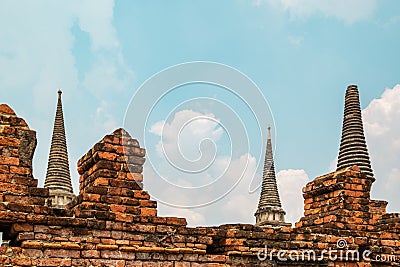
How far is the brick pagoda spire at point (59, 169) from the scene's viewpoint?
26.9 metres

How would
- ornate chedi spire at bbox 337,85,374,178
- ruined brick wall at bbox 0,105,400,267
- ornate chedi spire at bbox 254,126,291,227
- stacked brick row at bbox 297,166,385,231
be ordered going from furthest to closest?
1. ornate chedi spire at bbox 254,126,291,227
2. ornate chedi spire at bbox 337,85,374,178
3. stacked brick row at bbox 297,166,385,231
4. ruined brick wall at bbox 0,105,400,267

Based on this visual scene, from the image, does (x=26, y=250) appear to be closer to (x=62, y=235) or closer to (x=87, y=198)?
(x=62, y=235)

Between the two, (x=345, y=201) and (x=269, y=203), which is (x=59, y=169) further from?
(x=345, y=201)

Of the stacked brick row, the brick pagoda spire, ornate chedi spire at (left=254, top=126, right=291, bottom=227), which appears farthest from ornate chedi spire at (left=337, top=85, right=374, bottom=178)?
ornate chedi spire at (left=254, top=126, right=291, bottom=227)

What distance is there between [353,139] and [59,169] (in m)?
18.7

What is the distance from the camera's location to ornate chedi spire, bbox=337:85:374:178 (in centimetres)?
1252

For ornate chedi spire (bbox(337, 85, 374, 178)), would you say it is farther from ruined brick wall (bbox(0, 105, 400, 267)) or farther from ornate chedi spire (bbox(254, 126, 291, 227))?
ornate chedi spire (bbox(254, 126, 291, 227))

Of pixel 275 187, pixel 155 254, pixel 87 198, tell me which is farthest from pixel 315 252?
pixel 275 187

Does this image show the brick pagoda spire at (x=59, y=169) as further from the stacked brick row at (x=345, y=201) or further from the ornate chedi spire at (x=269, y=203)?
the stacked brick row at (x=345, y=201)

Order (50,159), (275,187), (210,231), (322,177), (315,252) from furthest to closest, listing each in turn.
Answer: (275,187), (50,159), (322,177), (315,252), (210,231)

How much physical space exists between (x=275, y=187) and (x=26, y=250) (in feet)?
92.6

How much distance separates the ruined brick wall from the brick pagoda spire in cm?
1691

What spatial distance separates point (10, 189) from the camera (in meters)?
8.80

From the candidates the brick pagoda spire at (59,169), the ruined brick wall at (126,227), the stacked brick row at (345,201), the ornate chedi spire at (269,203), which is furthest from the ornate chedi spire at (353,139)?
the ornate chedi spire at (269,203)
